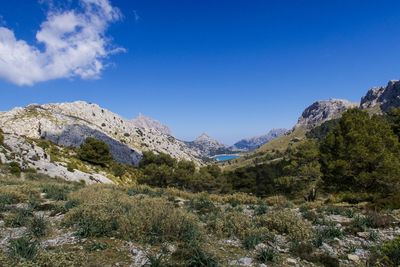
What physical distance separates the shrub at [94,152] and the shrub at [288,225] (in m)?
73.7

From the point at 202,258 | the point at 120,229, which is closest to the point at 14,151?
the point at 120,229

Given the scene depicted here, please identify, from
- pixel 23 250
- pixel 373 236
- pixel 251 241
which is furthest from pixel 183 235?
pixel 373 236

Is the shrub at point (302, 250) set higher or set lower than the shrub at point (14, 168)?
lower

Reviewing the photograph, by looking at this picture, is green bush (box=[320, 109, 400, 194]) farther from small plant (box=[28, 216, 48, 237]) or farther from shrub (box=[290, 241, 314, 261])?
small plant (box=[28, 216, 48, 237])

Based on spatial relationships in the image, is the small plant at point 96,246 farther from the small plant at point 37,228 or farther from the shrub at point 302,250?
the shrub at point 302,250

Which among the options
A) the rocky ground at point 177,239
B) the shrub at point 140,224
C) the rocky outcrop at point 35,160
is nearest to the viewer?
the rocky ground at point 177,239

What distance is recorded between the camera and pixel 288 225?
47.0 ft

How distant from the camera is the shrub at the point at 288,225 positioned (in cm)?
1362

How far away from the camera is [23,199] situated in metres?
20.9

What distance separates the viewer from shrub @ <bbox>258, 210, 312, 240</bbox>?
1362cm

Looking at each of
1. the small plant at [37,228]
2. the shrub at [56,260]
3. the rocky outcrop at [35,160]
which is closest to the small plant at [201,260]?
the shrub at [56,260]

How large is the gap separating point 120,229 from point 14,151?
58659 millimetres

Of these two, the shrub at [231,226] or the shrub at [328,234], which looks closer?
the shrub at [328,234]

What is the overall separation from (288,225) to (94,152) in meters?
75.8
